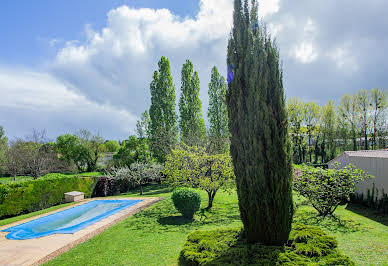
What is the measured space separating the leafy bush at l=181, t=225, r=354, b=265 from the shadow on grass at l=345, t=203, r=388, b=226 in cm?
487

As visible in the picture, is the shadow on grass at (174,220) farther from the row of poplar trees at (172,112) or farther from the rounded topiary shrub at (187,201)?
the row of poplar trees at (172,112)

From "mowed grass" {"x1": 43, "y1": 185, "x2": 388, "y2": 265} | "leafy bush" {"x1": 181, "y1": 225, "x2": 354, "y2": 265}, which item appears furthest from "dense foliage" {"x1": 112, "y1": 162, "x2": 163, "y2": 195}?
"leafy bush" {"x1": 181, "y1": 225, "x2": 354, "y2": 265}

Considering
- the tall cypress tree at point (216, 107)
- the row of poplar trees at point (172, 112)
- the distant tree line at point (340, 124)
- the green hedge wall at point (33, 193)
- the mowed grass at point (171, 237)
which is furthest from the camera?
the tall cypress tree at point (216, 107)

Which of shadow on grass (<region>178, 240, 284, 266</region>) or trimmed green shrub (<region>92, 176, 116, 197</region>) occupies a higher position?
shadow on grass (<region>178, 240, 284, 266</region>)

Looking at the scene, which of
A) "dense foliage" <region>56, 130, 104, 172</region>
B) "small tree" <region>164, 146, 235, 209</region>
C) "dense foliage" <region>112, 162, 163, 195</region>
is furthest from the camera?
"dense foliage" <region>56, 130, 104, 172</region>

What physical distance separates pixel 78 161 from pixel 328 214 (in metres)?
33.6

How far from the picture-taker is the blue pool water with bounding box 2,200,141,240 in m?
8.71

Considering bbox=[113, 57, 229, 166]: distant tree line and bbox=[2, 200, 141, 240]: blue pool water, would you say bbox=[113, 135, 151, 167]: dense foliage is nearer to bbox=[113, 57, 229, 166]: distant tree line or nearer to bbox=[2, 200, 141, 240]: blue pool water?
bbox=[113, 57, 229, 166]: distant tree line

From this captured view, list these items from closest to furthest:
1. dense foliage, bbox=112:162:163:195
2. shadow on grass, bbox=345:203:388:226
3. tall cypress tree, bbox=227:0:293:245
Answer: tall cypress tree, bbox=227:0:293:245, shadow on grass, bbox=345:203:388:226, dense foliage, bbox=112:162:163:195

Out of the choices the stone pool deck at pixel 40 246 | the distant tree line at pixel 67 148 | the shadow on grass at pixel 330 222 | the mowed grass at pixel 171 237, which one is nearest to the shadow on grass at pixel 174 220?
the mowed grass at pixel 171 237

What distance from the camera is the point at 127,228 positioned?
321 inches

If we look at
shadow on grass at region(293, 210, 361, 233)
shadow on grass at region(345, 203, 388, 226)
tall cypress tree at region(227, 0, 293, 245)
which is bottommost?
shadow on grass at region(345, 203, 388, 226)

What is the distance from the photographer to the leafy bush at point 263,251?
3859 millimetres

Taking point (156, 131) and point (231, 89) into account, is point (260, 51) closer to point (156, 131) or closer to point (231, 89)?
point (231, 89)
